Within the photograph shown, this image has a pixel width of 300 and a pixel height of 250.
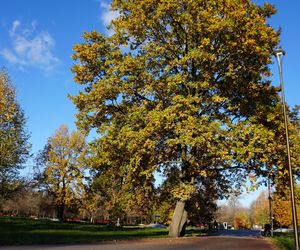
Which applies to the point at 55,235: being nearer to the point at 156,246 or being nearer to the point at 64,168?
the point at 156,246

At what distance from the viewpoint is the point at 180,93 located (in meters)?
24.0

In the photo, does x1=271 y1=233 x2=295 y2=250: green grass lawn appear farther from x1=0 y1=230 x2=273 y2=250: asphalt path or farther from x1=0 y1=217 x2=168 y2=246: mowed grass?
x1=0 y1=217 x2=168 y2=246: mowed grass

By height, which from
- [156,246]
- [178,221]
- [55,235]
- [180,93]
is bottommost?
[156,246]

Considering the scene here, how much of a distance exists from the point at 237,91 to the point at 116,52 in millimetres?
8525

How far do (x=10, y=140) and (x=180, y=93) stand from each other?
66.9ft

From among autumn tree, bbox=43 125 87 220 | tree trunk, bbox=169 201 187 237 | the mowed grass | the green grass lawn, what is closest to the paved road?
the green grass lawn

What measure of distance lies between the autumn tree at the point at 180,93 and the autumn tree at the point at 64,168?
2987cm

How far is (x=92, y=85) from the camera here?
82.3 feet

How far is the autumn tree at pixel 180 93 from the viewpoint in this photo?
852 inches

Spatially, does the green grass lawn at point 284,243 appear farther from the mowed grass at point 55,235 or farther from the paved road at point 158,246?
the mowed grass at point 55,235

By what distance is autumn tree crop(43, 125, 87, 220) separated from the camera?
5516 centimetres

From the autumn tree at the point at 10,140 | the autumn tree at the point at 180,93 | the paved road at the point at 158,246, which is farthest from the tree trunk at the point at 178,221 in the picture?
the autumn tree at the point at 10,140

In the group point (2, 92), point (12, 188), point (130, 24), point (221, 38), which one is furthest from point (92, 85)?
point (12, 188)

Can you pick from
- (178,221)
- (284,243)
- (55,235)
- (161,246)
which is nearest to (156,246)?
(161,246)
